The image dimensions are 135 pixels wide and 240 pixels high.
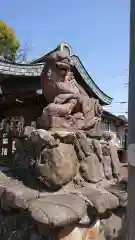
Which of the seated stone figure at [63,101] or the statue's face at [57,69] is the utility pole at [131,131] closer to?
the seated stone figure at [63,101]

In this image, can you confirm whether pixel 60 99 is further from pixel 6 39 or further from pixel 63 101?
pixel 6 39

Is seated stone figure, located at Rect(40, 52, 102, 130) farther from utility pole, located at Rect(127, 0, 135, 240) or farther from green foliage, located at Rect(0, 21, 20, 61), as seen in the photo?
green foliage, located at Rect(0, 21, 20, 61)

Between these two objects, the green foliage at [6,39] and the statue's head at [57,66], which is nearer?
the statue's head at [57,66]

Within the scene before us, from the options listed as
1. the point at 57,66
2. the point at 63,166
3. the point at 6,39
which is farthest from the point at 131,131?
the point at 6,39

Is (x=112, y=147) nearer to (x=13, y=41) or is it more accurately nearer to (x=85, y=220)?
(x=85, y=220)

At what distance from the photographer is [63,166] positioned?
3811mm

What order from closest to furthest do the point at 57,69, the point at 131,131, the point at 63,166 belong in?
1. the point at 131,131
2. the point at 63,166
3. the point at 57,69

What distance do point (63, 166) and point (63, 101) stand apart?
1.18m

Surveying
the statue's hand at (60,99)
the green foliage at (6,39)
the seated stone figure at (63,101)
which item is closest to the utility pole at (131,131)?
the seated stone figure at (63,101)

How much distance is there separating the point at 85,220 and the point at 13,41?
16.5 metres

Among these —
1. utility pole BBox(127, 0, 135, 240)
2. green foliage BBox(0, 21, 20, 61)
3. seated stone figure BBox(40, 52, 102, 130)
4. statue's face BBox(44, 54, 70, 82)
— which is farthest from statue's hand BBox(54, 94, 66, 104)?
green foliage BBox(0, 21, 20, 61)

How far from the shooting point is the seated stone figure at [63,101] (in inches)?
172

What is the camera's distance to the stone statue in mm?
3266

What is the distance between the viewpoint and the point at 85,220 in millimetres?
3479
